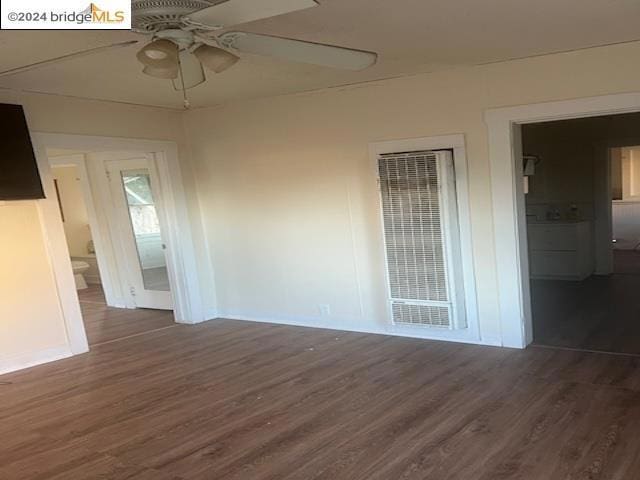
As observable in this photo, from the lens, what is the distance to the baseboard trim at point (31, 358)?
4324mm

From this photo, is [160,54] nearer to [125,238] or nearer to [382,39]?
[382,39]

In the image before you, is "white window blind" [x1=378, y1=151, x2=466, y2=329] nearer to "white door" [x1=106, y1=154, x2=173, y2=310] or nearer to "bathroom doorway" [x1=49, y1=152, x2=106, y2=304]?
"white door" [x1=106, y1=154, x2=173, y2=310]

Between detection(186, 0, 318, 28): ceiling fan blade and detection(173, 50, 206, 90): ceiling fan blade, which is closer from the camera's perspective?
Answer: detection(186, 0, 318, 28): ceiling fan blade

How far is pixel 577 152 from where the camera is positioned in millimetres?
6648

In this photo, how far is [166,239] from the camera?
18.5 feet

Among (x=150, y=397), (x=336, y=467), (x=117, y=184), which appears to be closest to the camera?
(x=336, y=467)

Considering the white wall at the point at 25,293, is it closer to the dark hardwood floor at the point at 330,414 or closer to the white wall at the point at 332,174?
the dark hardwood floor at the point at 330,414

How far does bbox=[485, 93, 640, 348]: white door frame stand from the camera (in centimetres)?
380

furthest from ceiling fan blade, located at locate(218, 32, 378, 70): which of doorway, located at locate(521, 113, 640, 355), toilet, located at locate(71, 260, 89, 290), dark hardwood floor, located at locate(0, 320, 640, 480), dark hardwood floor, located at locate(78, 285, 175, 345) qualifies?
toilet, located at locate(71, 260, 89, 290)

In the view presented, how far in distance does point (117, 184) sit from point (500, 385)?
5.11 m

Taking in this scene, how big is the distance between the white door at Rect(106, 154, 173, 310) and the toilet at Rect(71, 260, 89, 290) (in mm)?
1973

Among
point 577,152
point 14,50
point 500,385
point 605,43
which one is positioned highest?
point 14,50

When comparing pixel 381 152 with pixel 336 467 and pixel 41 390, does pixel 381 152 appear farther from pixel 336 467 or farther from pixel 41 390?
pixel 41 390

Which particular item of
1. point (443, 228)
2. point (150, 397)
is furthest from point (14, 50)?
point (443, 228)
